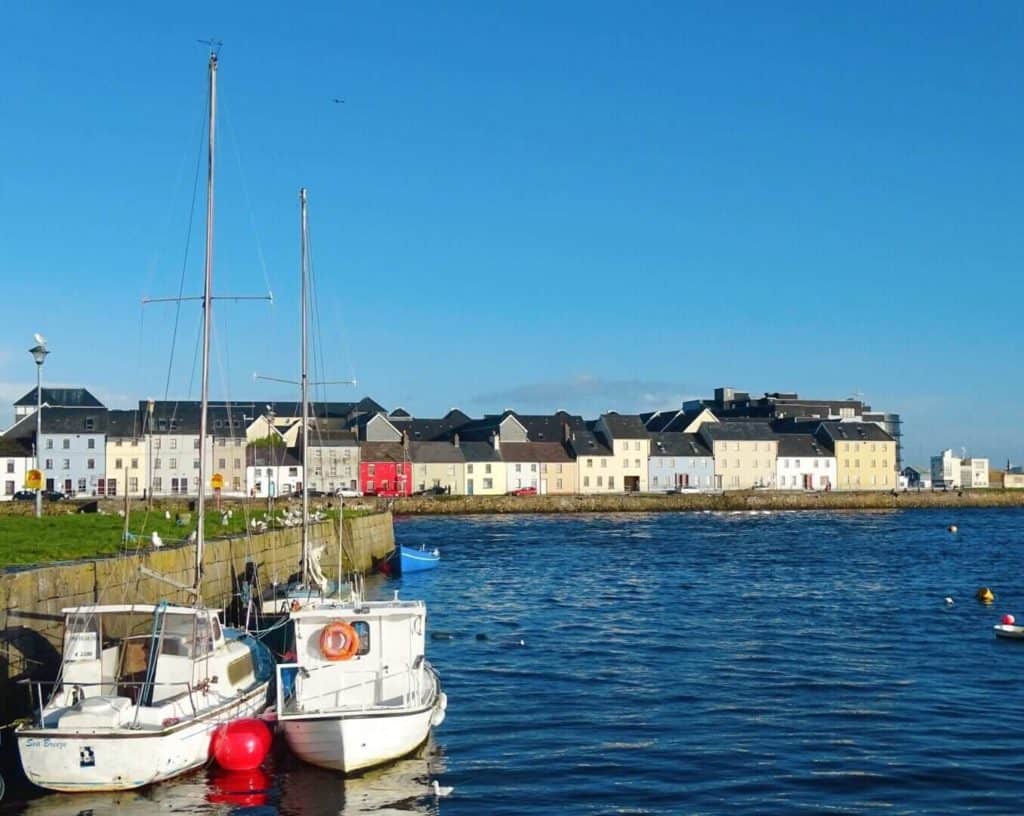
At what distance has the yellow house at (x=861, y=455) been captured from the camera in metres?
148

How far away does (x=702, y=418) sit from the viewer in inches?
6117

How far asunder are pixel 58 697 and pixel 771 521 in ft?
296

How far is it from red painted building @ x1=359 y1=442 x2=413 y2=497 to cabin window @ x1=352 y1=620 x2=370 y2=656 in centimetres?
10777

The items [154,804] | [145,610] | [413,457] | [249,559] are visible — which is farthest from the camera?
[413,457]

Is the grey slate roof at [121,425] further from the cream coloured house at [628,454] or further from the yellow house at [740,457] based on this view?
the yellow house at [740,457]

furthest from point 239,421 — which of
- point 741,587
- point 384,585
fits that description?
point 741,587

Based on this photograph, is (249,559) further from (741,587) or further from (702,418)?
(702,418)

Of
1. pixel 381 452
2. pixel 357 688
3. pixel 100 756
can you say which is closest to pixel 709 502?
pixel 381 452

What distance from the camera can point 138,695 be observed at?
19922 millimetres

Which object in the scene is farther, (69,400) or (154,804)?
(69,400)

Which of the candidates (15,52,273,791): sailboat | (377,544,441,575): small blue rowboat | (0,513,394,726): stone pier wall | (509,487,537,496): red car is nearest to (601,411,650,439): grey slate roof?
(509,487,537,496): red car

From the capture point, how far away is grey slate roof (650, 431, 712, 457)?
471 feet

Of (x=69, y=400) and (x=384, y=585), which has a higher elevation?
(x=69, y=400)

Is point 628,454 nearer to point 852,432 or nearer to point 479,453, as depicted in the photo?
point 479,453
